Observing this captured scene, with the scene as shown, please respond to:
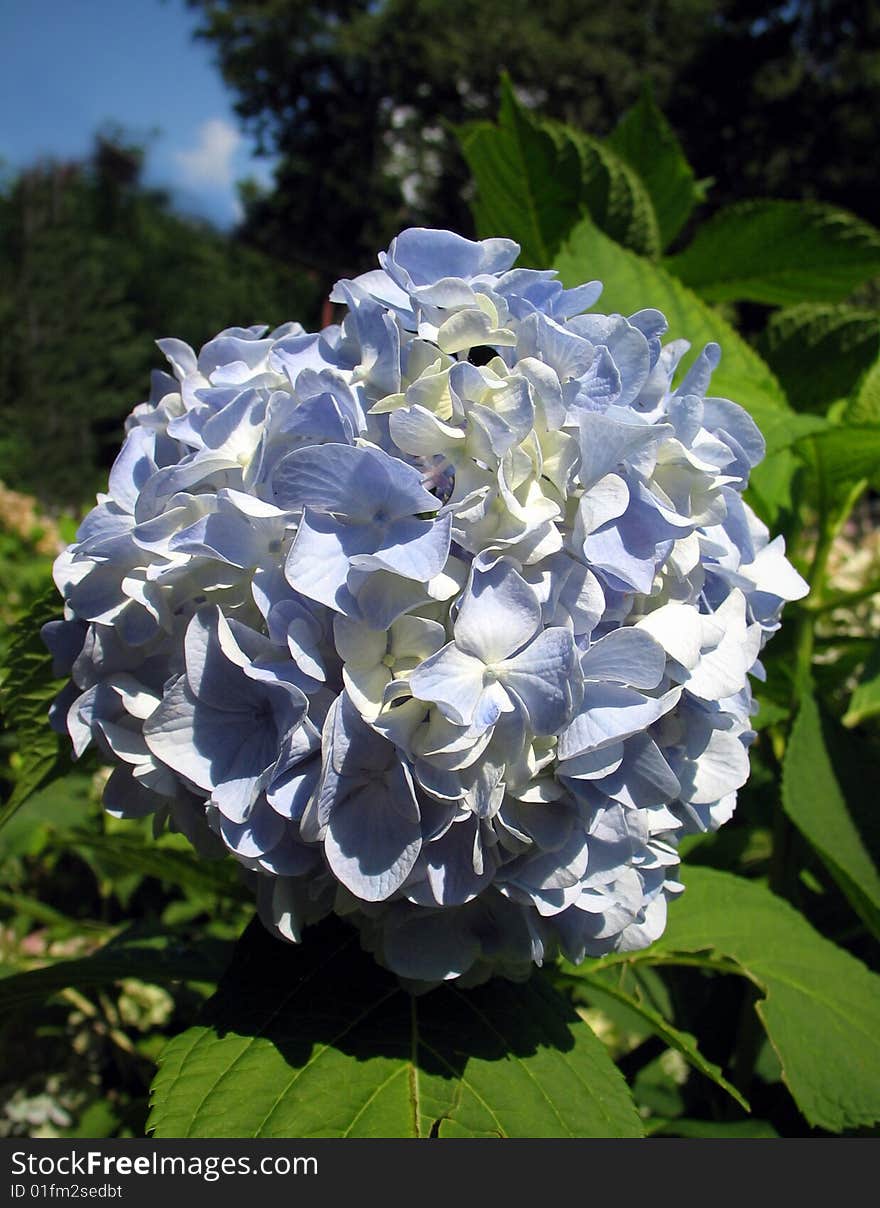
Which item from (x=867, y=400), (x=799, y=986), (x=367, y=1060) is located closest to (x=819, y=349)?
(x=867, y=400)

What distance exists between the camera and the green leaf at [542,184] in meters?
1.38

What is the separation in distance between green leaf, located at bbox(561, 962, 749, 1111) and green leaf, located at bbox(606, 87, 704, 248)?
46.1 inches

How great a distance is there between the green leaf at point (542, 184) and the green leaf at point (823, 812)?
75 cm

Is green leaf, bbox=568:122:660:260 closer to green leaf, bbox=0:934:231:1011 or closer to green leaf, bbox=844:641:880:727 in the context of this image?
green leaf, bbox=844:641:880:727

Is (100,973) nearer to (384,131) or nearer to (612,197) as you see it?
(612,197)

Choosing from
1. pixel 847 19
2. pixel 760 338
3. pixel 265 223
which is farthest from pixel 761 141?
pixel 760 338

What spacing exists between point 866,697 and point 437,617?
998 mm

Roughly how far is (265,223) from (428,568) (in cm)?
2972

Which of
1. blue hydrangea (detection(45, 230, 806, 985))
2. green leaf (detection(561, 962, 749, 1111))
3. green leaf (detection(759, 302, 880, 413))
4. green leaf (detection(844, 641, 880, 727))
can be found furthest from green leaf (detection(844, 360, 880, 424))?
green leaf (detection(561, 962, 749, 1111))

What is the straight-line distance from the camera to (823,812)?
1.25 m

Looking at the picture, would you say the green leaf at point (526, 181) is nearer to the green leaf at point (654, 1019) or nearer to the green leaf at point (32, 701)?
the green leaf at point (32, 701)

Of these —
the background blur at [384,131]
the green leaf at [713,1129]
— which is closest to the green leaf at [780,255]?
the green leaf at [713,1129]

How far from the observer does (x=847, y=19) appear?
74.8 ft

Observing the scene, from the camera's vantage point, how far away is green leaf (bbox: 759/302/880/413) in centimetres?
148
